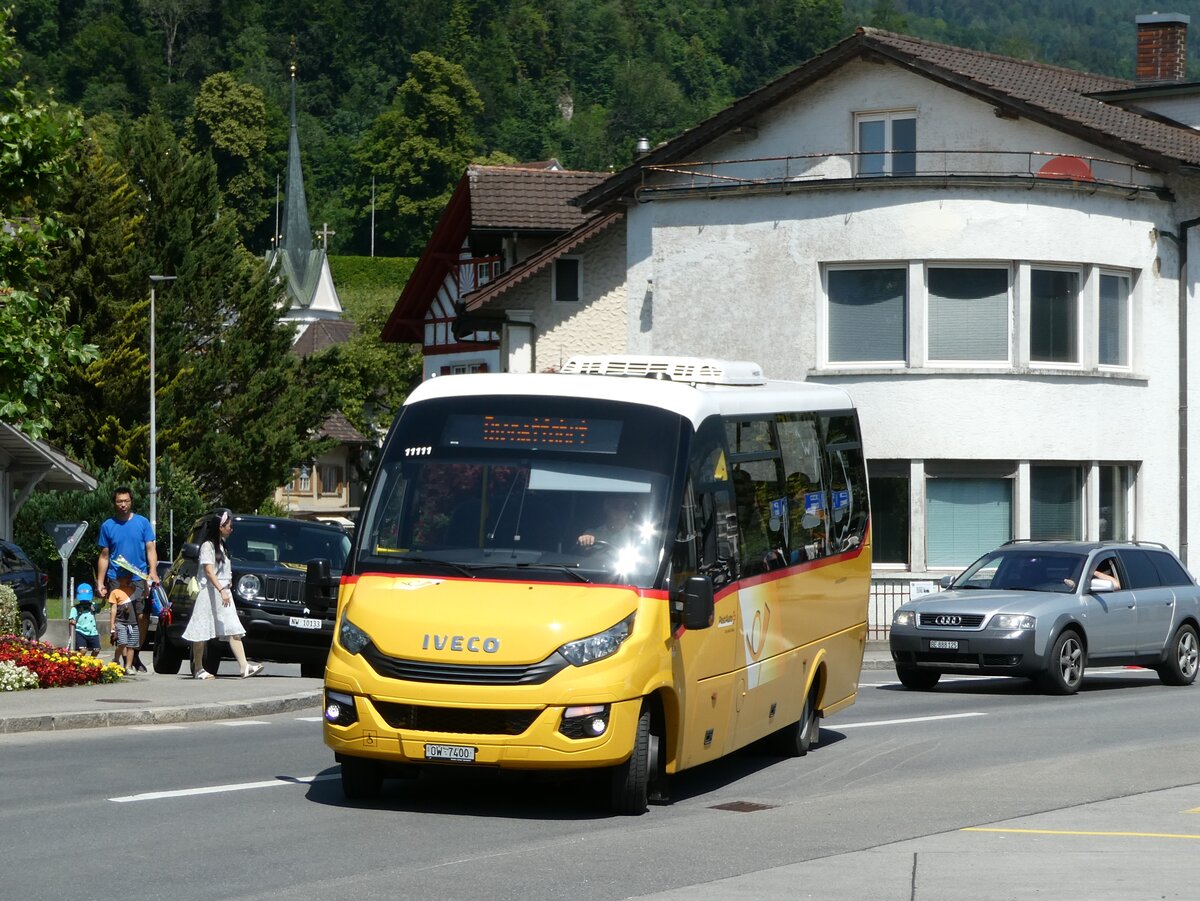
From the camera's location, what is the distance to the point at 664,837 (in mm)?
10359

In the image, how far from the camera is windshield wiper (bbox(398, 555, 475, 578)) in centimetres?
1102

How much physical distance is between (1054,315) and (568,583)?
23.2m

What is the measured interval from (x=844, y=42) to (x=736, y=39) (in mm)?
134389

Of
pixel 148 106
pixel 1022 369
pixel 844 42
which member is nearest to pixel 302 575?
pixel 1022 369

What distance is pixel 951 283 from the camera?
3209 centimetres

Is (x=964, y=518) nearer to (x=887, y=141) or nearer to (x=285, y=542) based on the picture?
(x=887, y=141)

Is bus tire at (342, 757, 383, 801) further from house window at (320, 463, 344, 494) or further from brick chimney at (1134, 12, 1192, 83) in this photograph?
house window at (320, 463, 344, 494)

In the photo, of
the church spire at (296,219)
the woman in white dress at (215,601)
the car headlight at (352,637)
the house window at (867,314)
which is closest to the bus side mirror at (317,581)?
the car headlight at (352,637)

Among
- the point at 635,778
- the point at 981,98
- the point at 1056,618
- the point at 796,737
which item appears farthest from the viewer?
the point at 981,98

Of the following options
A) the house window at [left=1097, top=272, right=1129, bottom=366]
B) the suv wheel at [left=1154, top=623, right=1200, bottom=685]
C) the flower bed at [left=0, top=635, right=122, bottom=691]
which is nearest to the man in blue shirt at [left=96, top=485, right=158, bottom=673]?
the flower bed at [left=0, top=635, right=122, bottom=691]

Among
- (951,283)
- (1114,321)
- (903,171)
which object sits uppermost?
(903,171)

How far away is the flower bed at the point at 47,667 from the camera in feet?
57.2

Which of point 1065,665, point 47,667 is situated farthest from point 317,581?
point 1065,665

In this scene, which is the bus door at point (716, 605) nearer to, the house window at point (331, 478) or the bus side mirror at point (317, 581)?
the bus side mirror at point (317, 581)
